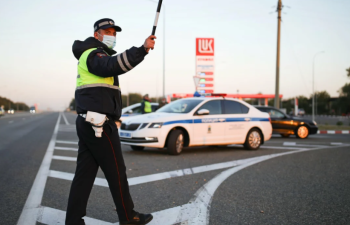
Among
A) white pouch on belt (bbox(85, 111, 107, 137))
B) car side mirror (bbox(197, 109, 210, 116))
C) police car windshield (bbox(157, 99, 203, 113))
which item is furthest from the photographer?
police car windshield (bbox(157, 99, 203, 113))

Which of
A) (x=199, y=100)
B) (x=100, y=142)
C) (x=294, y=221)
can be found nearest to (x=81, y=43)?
(x=100, y=142)

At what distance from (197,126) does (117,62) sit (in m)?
6.75

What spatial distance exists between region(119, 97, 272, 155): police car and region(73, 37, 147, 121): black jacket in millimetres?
5643

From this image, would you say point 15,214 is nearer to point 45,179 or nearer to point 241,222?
point 45,179

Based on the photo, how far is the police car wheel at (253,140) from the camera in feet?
34.5

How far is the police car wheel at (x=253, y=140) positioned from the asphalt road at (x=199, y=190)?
1.70 m

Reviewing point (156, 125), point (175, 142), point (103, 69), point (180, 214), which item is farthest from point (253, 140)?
point (103, 69)

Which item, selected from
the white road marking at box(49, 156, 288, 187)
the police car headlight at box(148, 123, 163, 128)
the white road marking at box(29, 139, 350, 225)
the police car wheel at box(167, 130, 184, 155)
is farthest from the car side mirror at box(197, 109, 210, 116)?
the white road marking at box(29, 139, 350, 225)

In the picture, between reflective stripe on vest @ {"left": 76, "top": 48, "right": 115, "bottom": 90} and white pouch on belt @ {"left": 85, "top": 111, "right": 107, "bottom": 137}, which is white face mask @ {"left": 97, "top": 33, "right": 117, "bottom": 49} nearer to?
reflective stripe on vest @ {"left": 76, "top": 48, "right": 115, "bottom": 90}

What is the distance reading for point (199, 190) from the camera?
521 centimetres

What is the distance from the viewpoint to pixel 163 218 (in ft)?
12.6

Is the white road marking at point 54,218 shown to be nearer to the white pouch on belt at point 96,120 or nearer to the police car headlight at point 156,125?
the white pouch on belt at point 96,120

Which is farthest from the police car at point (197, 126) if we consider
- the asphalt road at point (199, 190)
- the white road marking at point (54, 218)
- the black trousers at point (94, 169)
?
the black trousers at point (94, 169)

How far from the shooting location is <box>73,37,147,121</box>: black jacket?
2811 millimetres
